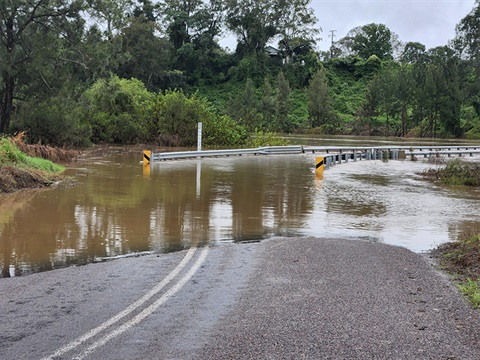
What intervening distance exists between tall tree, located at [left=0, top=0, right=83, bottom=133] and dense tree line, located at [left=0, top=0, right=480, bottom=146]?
6 centimetres

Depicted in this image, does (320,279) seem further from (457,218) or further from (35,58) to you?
(35,58)

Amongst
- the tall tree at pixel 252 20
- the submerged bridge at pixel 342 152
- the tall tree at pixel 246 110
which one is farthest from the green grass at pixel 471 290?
the tall tree at pixel 252 20

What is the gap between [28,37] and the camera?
1170 inches

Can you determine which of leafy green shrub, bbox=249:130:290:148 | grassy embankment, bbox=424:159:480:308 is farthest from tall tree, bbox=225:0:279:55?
grassy embankment, bbox=424:159:480:308

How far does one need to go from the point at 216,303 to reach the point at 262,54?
10732cm

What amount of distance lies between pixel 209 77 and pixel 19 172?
306 feet

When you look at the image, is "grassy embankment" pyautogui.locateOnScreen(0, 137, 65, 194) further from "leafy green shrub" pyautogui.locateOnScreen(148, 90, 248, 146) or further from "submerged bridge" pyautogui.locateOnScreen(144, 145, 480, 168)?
"leafy green shrub" pyautogui.locateOnScreen(148, 90, 248, 146)

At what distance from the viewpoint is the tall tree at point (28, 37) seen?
28875 mm

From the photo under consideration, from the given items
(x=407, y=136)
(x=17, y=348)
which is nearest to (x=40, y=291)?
(x=17, y=348)

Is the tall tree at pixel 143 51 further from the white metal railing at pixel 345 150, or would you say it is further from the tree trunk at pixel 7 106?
the tree trunk at pixel 7 106

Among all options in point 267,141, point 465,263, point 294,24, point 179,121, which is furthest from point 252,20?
point 465,263

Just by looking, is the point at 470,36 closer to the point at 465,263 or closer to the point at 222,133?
the point at 222,133

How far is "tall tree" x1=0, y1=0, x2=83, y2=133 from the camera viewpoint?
28.9m

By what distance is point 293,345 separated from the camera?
5.60 m
